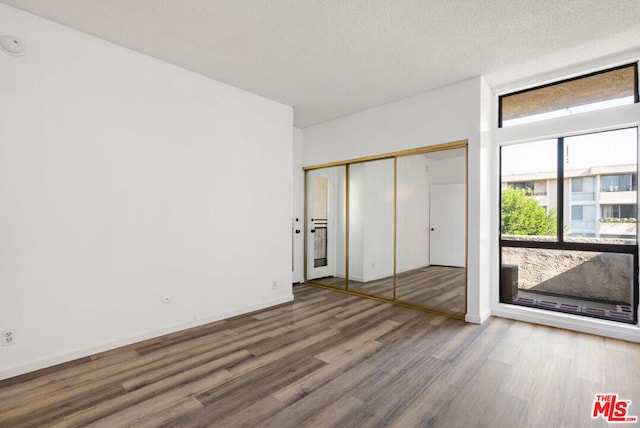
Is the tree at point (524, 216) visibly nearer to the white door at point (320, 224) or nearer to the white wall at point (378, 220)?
the white wall at point (378, 220)

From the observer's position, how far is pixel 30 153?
8.30 ft

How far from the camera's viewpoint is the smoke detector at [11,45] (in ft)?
7.93

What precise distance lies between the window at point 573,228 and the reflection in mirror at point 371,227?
153 cm

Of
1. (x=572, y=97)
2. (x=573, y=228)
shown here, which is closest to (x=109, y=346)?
(x=573, y=228)

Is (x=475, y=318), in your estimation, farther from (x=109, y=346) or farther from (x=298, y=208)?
(x=109, y=346)

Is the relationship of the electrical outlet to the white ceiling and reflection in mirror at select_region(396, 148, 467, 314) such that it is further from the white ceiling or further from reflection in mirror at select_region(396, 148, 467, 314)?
reflection in mirror at select_region(396, 148, 467, 314)

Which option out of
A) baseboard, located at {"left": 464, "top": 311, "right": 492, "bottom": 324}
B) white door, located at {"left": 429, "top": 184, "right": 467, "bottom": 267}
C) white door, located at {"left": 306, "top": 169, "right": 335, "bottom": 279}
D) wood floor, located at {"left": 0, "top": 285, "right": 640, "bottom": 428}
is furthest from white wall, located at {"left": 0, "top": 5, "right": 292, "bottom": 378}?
baseboard, located at {"left": 464, "top": 311, "right": 492, "bottom": 324}

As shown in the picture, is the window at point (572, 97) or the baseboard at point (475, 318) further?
the baseboard at point (475, 318)

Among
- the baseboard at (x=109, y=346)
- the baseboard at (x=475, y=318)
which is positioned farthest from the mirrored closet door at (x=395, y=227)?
the baseboard at (x=109, y=346)

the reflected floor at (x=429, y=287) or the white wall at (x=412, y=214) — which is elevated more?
the white wall at (x=412, y=214)

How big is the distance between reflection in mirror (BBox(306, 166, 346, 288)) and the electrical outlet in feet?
13.2

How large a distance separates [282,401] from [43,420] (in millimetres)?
1527

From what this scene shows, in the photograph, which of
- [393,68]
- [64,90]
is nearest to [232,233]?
[64,90]

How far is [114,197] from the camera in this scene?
2.96m
